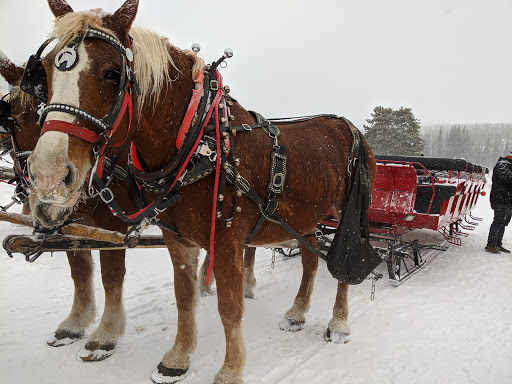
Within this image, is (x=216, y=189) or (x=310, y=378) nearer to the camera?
(x=216, y=189)

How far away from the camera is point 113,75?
1.48 m

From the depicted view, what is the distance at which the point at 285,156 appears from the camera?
227cm

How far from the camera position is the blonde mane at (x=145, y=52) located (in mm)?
1441

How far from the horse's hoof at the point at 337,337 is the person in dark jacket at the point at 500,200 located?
512 centimetres

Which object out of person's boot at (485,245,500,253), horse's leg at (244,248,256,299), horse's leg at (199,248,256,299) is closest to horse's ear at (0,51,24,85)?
horse's leg at (199,248,256,299)

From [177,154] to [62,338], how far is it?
2.28 meters

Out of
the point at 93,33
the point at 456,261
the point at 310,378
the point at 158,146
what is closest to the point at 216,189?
the point at 158,146

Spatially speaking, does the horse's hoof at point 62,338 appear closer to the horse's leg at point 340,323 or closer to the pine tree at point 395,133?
the horse's leg at point 340,323

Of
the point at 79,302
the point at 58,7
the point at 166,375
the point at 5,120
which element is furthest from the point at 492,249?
the point at 5,120

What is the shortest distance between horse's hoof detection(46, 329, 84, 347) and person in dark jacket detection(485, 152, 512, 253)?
287 inches

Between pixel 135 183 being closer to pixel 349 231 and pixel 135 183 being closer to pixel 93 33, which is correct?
pixel 93 33

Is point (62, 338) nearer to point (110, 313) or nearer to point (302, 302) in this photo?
point (110, 313)

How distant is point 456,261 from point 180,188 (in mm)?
5571

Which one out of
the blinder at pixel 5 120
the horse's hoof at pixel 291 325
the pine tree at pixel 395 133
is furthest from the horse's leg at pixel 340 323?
the pine tree at pixel 395 133
